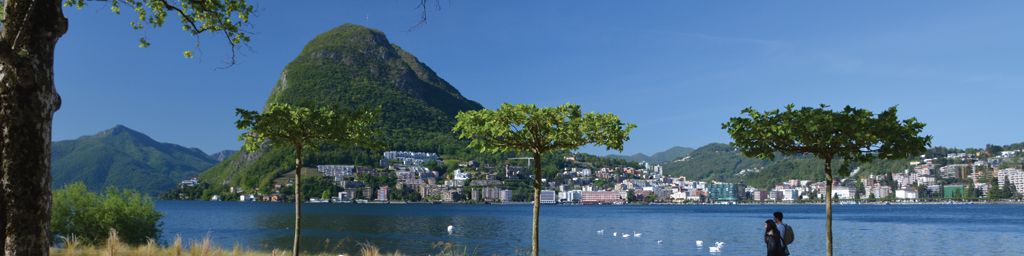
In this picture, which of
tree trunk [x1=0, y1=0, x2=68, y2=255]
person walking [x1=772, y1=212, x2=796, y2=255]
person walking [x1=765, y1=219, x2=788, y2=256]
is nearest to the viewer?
tree trunk [x1=0, y1=0, x2=68, y2=255]

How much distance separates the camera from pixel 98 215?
2427 cm

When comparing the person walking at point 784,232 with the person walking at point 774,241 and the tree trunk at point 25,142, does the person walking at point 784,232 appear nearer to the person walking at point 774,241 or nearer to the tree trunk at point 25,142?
the person walking at point 774,241

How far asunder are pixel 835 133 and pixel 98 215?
23603mm

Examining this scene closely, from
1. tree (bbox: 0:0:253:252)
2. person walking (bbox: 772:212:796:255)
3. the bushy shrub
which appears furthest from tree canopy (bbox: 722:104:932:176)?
the bushy shrub

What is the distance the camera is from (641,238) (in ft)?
205

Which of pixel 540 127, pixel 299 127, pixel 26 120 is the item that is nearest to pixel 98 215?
pixel 299 127

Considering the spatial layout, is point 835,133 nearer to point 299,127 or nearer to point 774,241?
point 774,241

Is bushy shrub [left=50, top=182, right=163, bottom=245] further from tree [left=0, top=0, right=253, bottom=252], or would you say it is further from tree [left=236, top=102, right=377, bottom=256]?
tree [left=0, top=0, right=253, bottom=252]

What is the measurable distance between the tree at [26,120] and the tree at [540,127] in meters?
7.59

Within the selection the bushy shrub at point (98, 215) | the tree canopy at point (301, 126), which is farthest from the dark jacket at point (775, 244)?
the bushy shrub at point (98, 215)

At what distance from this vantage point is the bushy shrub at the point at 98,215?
23609 mm

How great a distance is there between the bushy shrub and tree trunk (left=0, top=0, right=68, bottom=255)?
19495 millimetres

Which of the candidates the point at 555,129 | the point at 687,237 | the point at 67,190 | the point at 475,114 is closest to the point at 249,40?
the point at 475,114

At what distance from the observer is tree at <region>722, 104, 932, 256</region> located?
14273 mm
